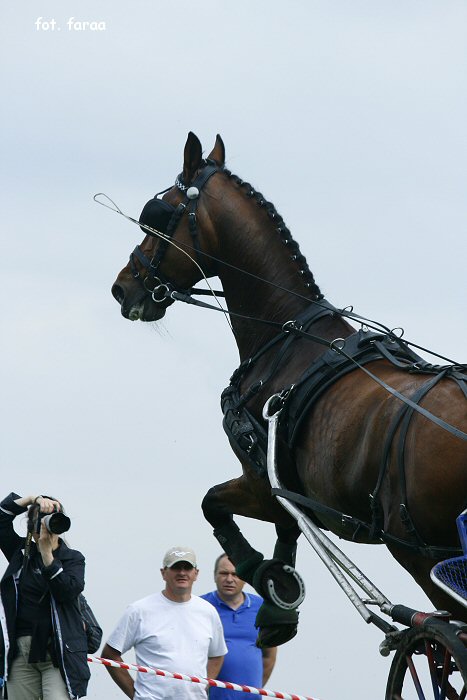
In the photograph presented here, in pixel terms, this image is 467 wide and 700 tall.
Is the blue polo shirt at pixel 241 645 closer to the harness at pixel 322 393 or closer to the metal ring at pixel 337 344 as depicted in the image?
the harness at pixel 322 393

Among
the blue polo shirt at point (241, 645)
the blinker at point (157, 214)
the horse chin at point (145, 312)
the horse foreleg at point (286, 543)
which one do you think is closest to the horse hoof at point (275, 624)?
the horse foreleg at point (286, 543)

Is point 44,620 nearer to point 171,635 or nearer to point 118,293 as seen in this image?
point 171,635

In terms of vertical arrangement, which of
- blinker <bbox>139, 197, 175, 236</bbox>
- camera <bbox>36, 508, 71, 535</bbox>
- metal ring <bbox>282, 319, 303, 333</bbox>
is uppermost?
blinker <bbox>139, 197, 175, 236</bbox>

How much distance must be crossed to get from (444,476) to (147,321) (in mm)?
3177

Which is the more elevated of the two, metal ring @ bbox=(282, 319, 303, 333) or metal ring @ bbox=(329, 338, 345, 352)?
metal ring @ bbox=(282, 319, 303, 333)

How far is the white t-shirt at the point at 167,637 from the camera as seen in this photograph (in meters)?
9.84

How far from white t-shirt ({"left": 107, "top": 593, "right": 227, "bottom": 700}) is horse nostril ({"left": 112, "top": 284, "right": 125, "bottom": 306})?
2.10 m

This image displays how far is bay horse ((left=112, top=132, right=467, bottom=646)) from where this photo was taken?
698cm

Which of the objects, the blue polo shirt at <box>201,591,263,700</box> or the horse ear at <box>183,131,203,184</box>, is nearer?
the horse ear at <box>183,131,203,184</box>

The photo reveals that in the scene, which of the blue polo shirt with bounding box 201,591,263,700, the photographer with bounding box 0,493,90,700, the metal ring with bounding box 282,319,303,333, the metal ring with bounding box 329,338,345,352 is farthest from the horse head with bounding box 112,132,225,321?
the blue polo shirt with bounding box 201,591,263,700

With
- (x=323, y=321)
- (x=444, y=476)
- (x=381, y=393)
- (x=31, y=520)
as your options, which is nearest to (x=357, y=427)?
(x=381, y=393)

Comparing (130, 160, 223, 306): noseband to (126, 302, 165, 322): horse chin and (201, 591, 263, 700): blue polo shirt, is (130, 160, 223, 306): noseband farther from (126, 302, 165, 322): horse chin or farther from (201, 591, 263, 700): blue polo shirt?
(201, 591, 263, 700): blue polo shirt

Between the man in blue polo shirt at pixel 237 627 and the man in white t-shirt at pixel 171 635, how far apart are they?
6.6 inches

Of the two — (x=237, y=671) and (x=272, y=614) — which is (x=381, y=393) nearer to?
(x=272, y=614)
